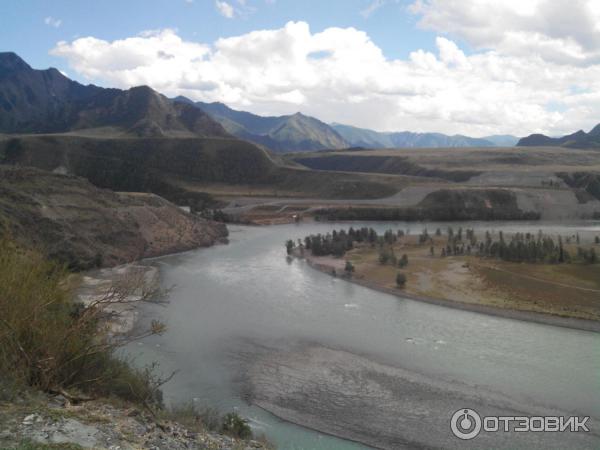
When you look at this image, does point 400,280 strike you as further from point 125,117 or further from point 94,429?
point 125,117

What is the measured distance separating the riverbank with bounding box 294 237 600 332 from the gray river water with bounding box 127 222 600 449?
1.27 metres

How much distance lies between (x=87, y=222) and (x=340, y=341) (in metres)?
36.0

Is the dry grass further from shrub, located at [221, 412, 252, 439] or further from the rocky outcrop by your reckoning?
the rocky outcrop

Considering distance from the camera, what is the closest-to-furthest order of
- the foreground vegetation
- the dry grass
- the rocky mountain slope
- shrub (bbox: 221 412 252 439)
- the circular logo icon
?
the foreground vegetation
shrub (bbox: 221 412 252 439)
the circular logo icon
the dry grass
the rocky mountain slope

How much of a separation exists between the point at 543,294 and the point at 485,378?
17.0 metres

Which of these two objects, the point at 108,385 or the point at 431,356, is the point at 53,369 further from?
the point at 431,356

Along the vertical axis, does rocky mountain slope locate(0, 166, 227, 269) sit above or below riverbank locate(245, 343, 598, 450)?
above

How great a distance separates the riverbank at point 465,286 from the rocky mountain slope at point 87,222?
17746mm

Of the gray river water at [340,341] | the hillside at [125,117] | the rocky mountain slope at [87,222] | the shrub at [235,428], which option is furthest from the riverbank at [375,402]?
the hillside at [125,117]

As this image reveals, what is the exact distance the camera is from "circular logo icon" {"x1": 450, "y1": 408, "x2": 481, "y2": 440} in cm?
2192

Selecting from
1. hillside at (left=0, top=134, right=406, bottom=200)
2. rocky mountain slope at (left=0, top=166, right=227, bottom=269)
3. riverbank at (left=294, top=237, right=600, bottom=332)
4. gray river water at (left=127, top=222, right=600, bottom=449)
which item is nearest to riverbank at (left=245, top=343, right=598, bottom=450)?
gray river water at (left=127, top=222, right=600, bottom=449)

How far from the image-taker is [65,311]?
1634cm

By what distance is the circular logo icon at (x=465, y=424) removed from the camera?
21.9 meters

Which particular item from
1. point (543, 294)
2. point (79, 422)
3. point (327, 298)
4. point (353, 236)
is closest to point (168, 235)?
point (353, 236)
